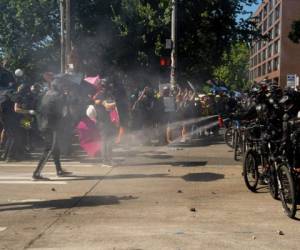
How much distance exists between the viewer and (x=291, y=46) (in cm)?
8119

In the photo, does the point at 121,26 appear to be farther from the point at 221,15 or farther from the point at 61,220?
the point at 61,220

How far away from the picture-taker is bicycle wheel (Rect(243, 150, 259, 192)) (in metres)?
8.87

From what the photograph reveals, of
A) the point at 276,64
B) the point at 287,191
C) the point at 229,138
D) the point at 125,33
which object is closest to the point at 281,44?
the point at 276,64

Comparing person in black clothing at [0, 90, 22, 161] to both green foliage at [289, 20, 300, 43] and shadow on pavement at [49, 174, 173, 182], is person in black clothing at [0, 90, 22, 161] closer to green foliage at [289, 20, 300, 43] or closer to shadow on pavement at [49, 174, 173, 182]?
shadow on pavement at [49, 174, 173, 182]

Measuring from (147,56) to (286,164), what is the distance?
63.7ft

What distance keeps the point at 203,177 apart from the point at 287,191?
10.1ft

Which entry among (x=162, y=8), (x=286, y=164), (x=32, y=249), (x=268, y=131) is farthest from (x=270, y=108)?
(x=162, y=8)

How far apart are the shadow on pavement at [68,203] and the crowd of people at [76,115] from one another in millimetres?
1926

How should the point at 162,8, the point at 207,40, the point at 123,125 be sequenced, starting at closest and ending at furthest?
1. the point at 123,125
2. the point at 162,8
3. the point at 207,40

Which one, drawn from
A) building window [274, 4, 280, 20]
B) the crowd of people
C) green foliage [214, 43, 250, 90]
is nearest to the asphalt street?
the crowd of people

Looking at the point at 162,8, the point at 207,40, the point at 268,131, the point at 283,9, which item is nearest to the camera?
the point at 268,131

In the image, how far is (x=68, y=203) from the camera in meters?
8.05

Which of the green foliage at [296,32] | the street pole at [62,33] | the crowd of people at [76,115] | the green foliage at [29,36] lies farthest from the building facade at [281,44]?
the crowd of people at [76,115]

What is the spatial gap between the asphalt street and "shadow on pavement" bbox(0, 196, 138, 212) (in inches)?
0.5
